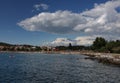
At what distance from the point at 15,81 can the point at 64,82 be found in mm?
9788

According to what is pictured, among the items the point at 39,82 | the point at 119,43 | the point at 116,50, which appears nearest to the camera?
the point at 39,82

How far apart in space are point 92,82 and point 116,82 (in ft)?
15.4

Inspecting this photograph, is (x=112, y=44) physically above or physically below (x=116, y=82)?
above

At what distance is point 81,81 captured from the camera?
47.5m

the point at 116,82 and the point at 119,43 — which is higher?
the point at 119,43

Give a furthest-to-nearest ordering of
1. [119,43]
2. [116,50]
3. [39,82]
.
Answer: [119,43]
[116,50]
[39,82]

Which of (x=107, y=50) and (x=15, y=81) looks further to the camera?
(x=107, y=50)

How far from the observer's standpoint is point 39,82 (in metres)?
45.9

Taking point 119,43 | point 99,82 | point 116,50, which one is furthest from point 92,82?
point 119,43

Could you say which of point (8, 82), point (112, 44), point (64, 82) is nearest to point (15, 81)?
point (8, 82)

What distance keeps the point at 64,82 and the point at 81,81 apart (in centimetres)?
377

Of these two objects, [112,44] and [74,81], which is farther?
[112,44]

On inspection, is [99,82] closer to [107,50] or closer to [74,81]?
[74,81]

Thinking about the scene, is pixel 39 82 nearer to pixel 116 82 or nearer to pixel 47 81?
pixel 47 81
